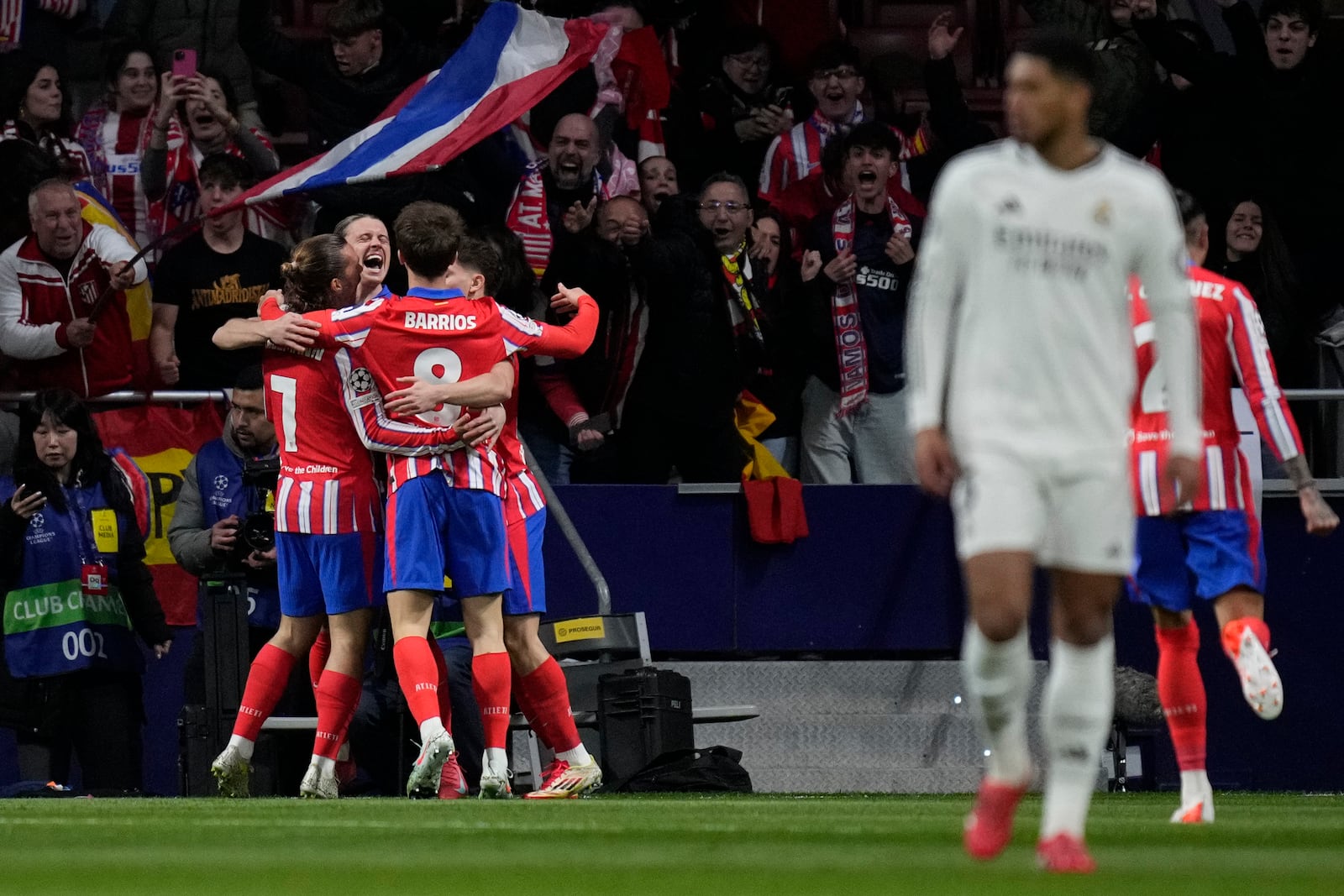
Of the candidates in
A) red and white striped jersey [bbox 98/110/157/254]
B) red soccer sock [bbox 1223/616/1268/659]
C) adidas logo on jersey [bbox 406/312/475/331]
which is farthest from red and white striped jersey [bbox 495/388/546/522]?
red and white striped jersey [bbox 98/110/157/254]

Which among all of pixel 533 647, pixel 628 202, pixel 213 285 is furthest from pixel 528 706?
pixel 213 285

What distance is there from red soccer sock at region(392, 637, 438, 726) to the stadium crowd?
2.01m

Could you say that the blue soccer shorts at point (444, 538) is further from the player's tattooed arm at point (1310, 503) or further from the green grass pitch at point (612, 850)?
the player's tattooed arm at point (1310, 503)

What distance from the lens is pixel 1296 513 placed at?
12.8 m

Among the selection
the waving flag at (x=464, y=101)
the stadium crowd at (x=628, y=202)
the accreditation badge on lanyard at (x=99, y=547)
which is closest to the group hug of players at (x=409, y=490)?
the stadium crowd at (x=628, y=202)

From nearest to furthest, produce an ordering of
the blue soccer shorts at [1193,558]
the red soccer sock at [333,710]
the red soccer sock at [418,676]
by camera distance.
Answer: the blue soccer shorts at [1193,558] → the red soccer sock at [418,676] → the red soccer sock at [333,710]

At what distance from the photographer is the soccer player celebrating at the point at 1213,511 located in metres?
7.77

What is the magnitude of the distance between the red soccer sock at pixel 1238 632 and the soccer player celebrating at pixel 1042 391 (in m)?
2.88

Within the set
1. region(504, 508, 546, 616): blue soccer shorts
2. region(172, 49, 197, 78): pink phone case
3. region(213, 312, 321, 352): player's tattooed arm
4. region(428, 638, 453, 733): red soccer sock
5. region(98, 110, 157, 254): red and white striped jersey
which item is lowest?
region(428, 638, 453, 733): red soccer sock

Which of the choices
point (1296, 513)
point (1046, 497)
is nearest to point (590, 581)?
point (1296, 513)

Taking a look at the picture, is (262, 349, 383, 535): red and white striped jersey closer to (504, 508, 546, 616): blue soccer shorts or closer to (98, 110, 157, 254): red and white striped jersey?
(504, 508, 546, 616): blue soccer shorts

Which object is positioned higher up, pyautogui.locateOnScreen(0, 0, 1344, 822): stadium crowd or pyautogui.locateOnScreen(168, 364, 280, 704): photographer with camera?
pyautogui.locateOnScreen(0, 0, 1344, 822): stadium crowd

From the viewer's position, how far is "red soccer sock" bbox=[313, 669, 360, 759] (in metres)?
9.16

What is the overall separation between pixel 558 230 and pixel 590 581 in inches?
79.7
